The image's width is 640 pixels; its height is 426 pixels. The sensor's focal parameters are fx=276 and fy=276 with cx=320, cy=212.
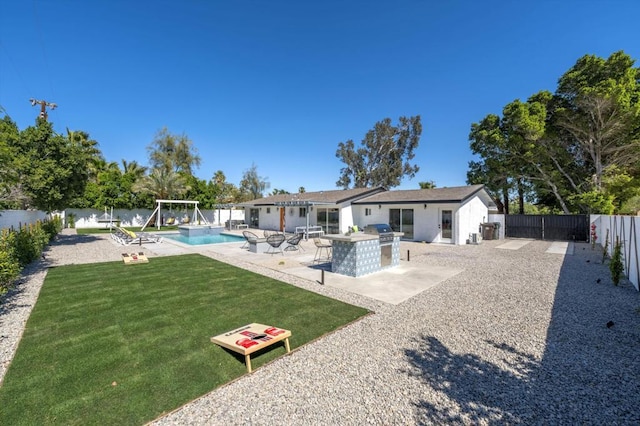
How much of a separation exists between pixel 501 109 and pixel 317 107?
18053 mm

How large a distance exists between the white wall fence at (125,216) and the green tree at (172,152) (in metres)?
8.40

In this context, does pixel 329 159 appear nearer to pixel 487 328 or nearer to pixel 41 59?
pixel 41 59

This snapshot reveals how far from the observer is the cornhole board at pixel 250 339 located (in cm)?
384

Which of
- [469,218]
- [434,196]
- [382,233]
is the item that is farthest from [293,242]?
[469,218]

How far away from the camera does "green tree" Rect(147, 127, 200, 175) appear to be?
41094mm

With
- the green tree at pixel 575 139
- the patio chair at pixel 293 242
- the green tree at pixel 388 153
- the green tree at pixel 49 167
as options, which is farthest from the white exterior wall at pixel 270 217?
the green tree at pixel 575 139

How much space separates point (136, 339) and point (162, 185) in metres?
31.8

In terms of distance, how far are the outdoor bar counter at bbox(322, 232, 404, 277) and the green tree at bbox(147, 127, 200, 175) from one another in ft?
126

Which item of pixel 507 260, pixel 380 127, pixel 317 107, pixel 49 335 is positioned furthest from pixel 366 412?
pixel 380 127

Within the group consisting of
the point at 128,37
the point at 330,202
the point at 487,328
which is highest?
the point at 128,37

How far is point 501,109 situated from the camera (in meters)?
26.4

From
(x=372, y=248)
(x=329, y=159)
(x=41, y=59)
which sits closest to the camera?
(x=372, y=248)

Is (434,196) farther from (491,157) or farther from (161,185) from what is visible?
(161,185)

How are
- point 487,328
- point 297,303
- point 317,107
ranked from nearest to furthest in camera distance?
point 487,328 → point 297,303 → point 317,107
